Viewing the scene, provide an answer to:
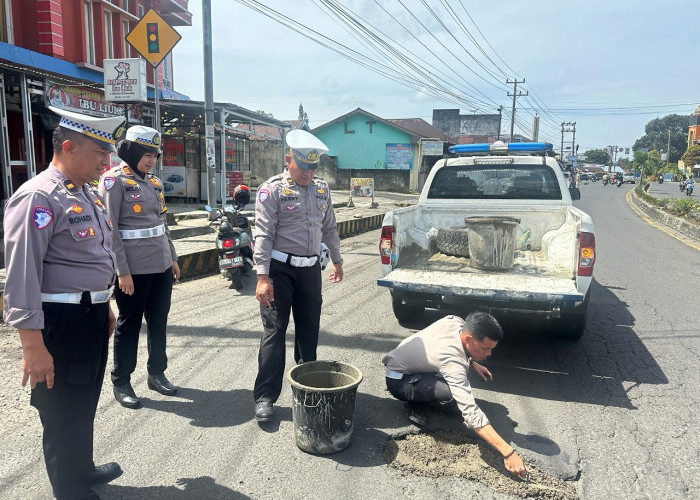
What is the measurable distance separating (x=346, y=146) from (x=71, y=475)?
120ft

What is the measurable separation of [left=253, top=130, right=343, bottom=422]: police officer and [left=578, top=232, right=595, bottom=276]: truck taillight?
7.14ft

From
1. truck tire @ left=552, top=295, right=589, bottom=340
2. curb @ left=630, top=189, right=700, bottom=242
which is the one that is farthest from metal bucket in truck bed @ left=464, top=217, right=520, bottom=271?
curb @ left=630, top=189, right=700, bottom=242

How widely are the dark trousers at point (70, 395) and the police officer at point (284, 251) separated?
1.12 metres

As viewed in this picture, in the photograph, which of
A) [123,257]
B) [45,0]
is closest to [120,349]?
[123,257]

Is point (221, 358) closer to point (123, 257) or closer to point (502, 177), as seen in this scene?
point (123, 257)

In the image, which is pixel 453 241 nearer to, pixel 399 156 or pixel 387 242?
pixel 387 242

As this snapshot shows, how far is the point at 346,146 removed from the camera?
37875 mm

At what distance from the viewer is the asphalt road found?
274cm

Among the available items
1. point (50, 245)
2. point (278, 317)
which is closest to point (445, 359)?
point (278, 317)

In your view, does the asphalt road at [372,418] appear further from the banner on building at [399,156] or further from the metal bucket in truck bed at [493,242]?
the banner on building at [399,156]

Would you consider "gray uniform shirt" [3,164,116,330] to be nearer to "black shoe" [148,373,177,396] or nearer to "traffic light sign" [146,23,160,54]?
"black shoe" [148,373,177,396]

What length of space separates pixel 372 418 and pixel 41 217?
93.8 inches

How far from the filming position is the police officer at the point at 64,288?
2082 mm

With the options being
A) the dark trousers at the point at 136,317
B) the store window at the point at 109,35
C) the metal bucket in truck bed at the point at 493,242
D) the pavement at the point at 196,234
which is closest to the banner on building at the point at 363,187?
the pavement at the point at 196,234
